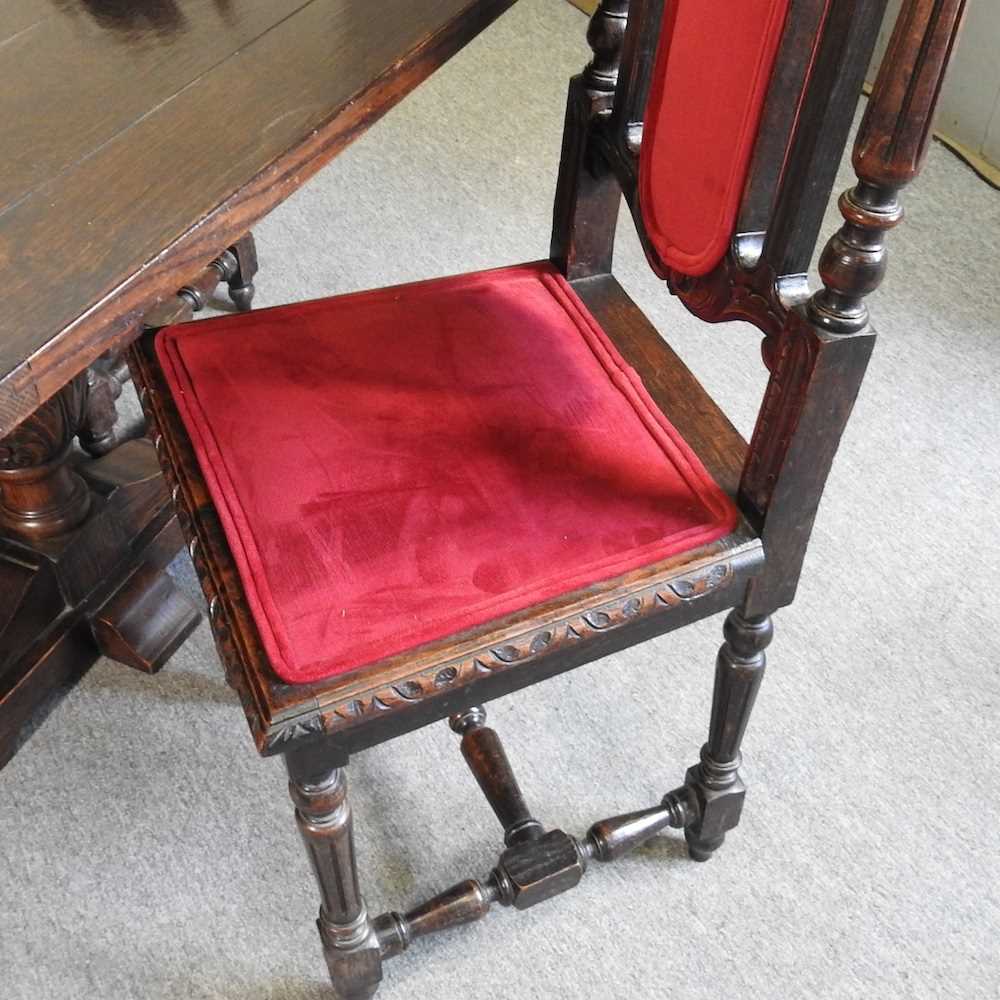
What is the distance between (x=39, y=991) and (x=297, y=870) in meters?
0.27

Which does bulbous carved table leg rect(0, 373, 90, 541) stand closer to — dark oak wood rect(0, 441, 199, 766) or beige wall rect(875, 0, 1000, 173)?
dark oak wood rect(0, 441, 199, 766)

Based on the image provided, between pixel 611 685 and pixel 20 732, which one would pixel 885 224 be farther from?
pixel 20 732

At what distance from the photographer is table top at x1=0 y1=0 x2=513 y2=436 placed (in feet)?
2.48

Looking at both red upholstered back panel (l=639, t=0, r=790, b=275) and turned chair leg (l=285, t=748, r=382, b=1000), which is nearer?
red upholstered back panel (l=639, t=0, r=790, b=275)

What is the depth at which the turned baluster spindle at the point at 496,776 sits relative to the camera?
3.84 ft

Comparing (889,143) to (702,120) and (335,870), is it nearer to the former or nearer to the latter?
(702,120)

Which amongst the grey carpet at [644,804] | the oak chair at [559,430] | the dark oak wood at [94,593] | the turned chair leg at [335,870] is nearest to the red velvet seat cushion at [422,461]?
the oak chair at [559,430]

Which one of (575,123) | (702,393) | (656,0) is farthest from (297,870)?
(656,0)

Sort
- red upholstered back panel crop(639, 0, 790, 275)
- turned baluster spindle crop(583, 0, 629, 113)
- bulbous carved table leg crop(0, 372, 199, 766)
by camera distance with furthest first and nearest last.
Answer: bulbous carved table leg crop(0, 372, 199, 766) < turned baluster spindle crop(583, 0, 629, 113) < red upholstered back panel crop(639, 0, 790, 275)

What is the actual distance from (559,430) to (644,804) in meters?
0.53

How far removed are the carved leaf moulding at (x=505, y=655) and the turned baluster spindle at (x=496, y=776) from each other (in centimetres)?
32

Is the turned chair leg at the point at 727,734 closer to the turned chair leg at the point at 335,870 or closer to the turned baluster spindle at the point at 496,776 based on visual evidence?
the turned baluster spindle at the point at 496,776

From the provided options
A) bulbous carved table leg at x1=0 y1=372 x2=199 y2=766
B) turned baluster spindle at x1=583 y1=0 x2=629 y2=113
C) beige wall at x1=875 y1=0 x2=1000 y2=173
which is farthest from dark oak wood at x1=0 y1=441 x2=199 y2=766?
beige wall at x1=875 y1=0 x2=1000 y2=173

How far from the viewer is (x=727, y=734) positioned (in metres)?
1.10
